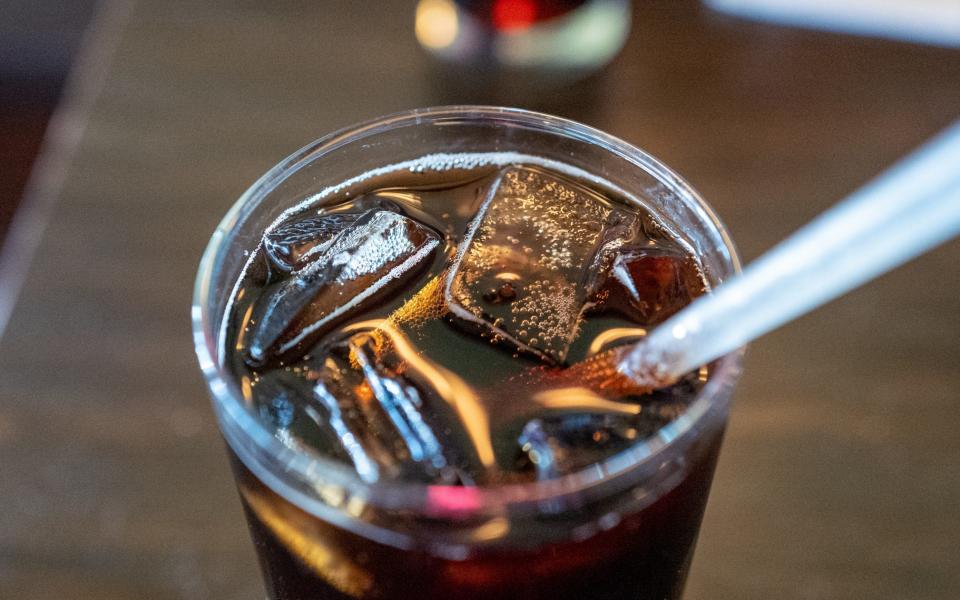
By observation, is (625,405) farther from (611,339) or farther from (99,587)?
(99,587)

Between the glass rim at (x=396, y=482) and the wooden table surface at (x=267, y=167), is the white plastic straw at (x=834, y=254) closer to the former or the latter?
the glass rim at (x=396, y=482)

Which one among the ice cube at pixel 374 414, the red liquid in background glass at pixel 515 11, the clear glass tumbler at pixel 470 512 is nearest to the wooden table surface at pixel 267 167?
the red liquid in background glass at pixel 515 11

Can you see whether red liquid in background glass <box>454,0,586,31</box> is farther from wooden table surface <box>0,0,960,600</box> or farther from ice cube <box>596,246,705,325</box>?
ice cube <box>596,246,705,325</box>

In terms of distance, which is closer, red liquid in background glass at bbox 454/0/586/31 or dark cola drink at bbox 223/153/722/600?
dark cola drink at bbox 223/153/722/600

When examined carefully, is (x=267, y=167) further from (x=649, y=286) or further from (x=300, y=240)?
(x=649, y=286)

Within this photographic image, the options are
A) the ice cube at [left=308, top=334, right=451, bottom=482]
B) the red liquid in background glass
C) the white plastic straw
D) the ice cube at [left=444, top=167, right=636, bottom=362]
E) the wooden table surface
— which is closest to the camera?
the white plastic straw

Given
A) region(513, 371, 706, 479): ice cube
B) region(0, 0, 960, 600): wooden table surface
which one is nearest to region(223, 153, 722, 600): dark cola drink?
region(513, 371, 706, 479): ice cube

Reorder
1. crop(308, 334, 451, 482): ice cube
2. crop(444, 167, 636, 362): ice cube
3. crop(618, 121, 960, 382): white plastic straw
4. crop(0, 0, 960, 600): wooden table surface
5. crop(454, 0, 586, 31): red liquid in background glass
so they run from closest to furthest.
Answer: crop(618, 121, 960, 382): white plastic straw
crop(308, 334, 451, 482): ice cube
crop(444, 167, 636, 362): ice cube
crop(0, 0, 960, 600): wooden table surface
crop(454, 0, 586, 31): red liquid in background glass

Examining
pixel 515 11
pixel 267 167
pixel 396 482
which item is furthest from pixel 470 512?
pixel 515 11
